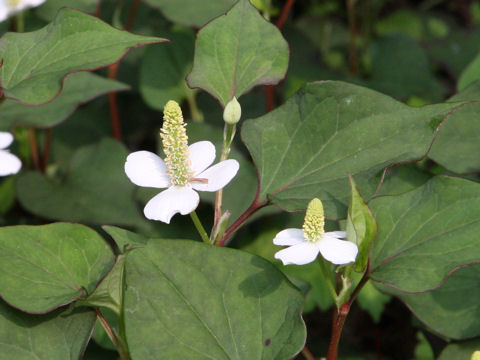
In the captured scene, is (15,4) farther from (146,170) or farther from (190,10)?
(146,170)

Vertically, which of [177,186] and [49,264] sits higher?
[177,186]

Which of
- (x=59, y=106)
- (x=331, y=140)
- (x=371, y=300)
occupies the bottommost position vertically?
(x=371, y=300)

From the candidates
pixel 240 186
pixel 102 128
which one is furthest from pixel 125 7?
pixel 240 186

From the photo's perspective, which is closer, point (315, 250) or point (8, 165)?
point (315, 250)

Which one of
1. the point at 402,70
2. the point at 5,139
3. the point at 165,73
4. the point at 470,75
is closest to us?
the point at 5,139

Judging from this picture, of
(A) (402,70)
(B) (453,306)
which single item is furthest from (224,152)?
(A) (402,70)

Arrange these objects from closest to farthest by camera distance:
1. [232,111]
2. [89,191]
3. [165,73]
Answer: [232,111], [89,191], [165,73]

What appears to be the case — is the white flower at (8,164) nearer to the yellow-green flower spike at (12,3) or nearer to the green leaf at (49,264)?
the green leaf at (49,264)

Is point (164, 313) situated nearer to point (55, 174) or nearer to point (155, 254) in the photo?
point (155, 254)
